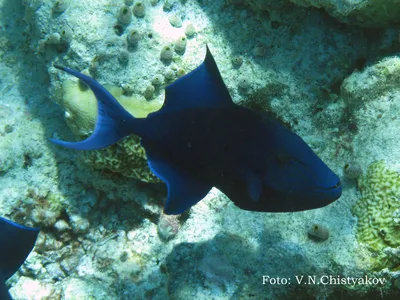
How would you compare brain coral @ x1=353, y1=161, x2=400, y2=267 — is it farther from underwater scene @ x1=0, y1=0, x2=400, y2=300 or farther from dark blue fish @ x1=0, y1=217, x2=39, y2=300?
dark blue fish @ x1=0, y1=217, x2=39, y2=300

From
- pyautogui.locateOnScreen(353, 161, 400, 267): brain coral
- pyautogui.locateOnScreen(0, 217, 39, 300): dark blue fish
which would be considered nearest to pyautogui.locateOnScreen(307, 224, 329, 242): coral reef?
pyautogui.locateOnScreen(353, 161, 400, 267): brain coral

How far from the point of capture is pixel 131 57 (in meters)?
3.30

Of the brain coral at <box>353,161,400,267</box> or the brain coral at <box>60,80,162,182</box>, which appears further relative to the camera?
the brain coral at <box>60,80,162,182</box>

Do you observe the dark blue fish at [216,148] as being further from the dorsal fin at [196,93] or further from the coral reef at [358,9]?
the coral reef at [358,9]

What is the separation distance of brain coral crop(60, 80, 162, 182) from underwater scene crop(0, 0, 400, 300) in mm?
14

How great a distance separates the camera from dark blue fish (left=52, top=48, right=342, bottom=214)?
1.69 m

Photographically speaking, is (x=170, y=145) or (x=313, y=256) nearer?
(x=170, y=145)

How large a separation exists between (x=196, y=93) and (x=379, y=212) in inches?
71.0

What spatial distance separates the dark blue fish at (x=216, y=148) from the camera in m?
1.69

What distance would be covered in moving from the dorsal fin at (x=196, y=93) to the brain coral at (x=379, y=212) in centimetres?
159

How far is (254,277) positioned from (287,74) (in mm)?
1947

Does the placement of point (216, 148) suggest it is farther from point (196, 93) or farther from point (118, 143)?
point (118, 143)

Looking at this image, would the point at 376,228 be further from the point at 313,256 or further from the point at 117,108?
the point at 117,108

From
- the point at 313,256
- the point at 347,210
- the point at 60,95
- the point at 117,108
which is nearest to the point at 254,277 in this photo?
the point at 313,256
